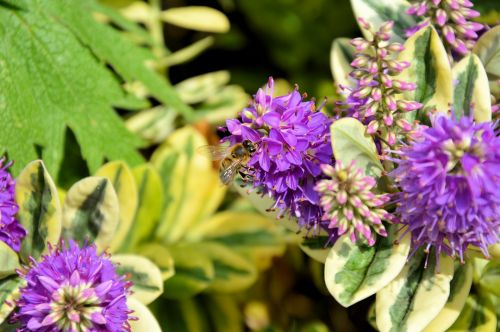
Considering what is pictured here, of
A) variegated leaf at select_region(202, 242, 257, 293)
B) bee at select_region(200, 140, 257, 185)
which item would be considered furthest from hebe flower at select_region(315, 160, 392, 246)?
variegated leaf at select_region(202, 242, 257, 293)

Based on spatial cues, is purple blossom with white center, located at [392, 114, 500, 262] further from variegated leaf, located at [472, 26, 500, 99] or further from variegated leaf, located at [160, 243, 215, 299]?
variegated leaf, located at [160, 243, 215, 299]

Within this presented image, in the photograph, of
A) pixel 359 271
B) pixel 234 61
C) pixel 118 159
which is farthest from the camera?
pixel 234 61

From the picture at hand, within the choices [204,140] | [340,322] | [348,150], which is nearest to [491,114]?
[348,150]

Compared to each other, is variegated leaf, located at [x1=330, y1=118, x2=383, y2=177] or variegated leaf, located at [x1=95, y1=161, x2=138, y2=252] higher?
variegated leaf, located at [x1=330, y1=118, x2=383, y2=177]

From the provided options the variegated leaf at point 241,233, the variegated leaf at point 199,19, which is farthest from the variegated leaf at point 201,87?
the variegated leaf at point 241,233

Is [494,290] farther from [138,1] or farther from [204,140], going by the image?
[138,1]

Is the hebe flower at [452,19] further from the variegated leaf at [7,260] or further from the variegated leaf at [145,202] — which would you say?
the variegated leaf at [7,260]
